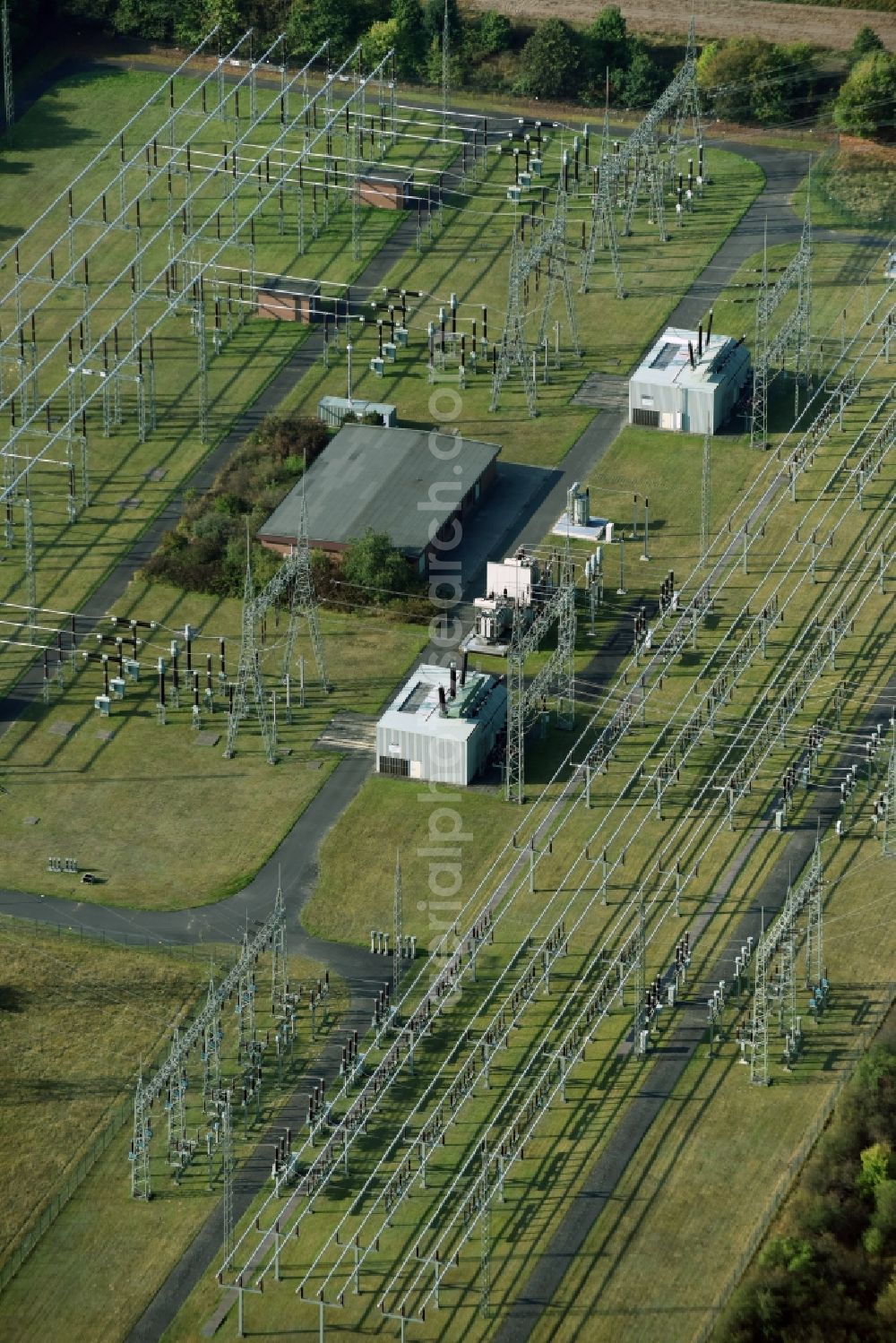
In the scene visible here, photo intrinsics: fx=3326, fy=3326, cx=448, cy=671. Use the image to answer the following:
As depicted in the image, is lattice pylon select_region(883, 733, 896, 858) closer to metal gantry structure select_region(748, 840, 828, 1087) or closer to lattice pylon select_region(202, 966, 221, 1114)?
metal gantry structure select_region(748, 840, 828, 1087)

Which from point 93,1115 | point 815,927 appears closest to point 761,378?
point 815,927

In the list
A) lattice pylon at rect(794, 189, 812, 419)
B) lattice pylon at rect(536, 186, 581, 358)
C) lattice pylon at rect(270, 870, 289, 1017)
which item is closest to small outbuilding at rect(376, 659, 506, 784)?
lattice pylon at rect(270, 870, 289, 1017)

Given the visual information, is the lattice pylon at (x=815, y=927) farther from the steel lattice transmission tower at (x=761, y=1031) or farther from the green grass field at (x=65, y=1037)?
the green grass field at (x=65, y=1037)

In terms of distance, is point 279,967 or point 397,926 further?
point 397,926

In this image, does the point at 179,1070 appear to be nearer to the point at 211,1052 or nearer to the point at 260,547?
the point at 211,1052

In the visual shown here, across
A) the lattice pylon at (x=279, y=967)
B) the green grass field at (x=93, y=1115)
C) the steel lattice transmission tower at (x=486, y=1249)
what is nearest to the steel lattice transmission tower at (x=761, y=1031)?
the steel lattice transmission tower at (x=486, y=1249)
